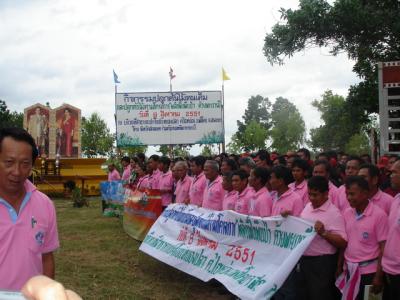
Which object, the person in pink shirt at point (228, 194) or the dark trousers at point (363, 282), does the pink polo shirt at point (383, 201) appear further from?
the person in pink shirt at point (228, 194)

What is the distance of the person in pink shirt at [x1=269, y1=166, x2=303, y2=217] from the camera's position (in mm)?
5494

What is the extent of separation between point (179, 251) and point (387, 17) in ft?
29.2

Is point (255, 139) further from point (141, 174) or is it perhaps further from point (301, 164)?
point (301, 164)

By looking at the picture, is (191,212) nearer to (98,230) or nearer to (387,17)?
(98,230)

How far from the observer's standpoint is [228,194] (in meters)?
6.96

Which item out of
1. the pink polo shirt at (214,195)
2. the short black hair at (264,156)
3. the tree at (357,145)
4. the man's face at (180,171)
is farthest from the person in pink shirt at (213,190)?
the tree at (357,145)

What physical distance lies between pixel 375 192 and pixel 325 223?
31.7 inches

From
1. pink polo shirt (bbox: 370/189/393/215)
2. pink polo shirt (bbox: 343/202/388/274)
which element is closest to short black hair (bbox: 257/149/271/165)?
Answer: pink polo shirt (bbox: 370/189/393/215)

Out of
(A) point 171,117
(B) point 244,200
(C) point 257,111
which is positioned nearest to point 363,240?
(B) point 244,200

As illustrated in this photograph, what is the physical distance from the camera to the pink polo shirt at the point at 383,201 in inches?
193

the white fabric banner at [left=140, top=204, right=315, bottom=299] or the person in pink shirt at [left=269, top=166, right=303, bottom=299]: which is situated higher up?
the person in pink shirt at [left=269, top=166, right=303, bottom=299]

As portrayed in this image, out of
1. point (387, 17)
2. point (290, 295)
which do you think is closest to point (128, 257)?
point (290, 295)

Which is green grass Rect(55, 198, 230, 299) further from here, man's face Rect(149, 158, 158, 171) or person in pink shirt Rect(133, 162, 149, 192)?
man's face Rect(149, 158, 158, 171)

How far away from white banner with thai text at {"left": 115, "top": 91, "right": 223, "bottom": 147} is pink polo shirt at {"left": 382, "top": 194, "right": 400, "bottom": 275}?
42.2ft
